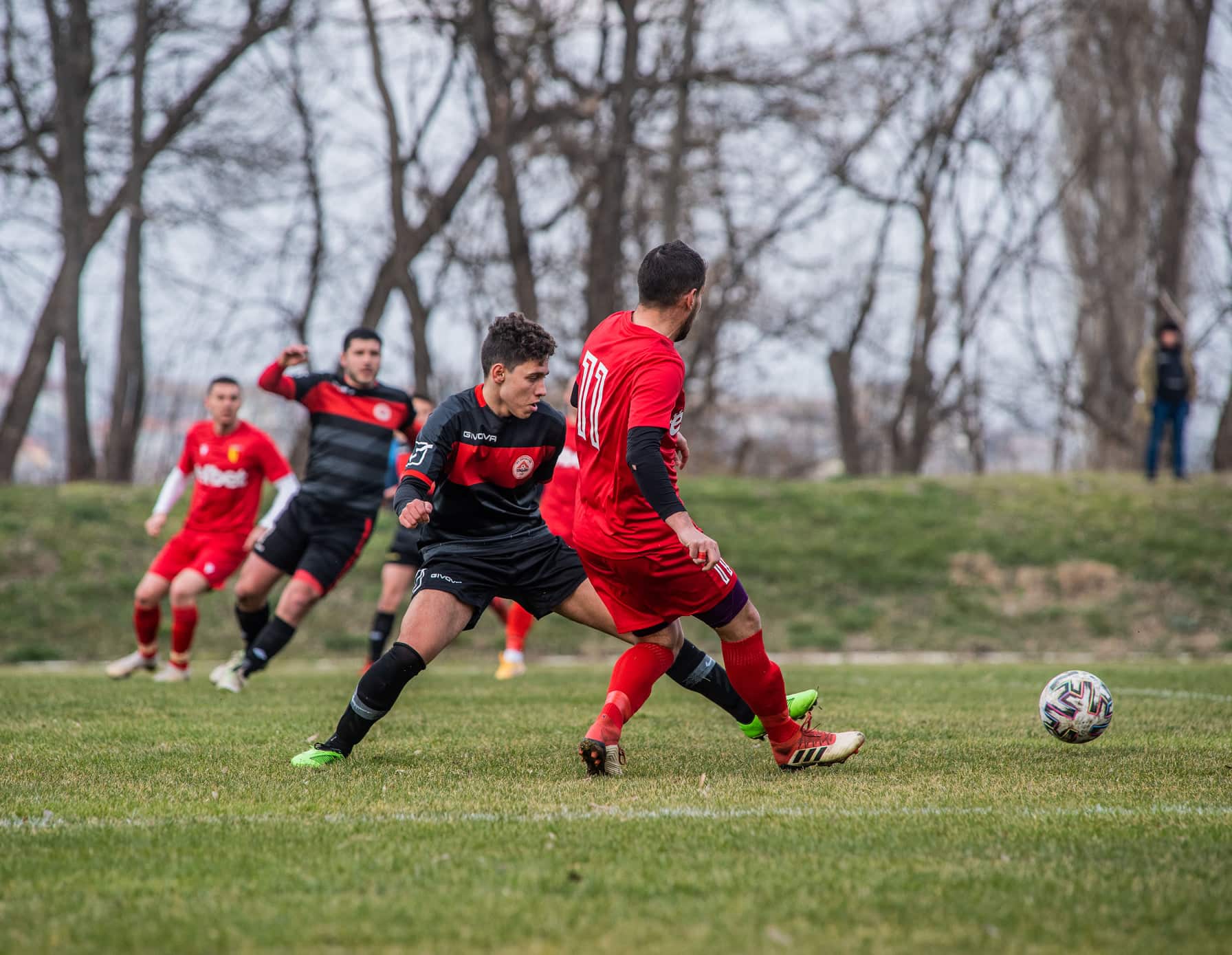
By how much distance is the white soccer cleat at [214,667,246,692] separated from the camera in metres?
8.39

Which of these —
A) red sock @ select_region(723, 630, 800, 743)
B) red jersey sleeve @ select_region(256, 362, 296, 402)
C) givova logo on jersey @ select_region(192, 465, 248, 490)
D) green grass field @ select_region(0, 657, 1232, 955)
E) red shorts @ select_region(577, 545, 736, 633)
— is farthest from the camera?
givova logo on jersey @ select_region(192, 465, 248, 490)

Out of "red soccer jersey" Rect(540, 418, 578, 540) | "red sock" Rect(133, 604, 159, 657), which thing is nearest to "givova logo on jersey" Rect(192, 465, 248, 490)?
"red sock" Rect(133, 604, 159, 657)

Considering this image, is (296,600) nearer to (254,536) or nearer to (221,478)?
(254,536)

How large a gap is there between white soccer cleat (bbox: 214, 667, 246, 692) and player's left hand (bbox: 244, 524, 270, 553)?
2.91 ft

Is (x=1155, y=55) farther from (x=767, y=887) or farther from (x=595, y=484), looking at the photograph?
(x=767, y=887)

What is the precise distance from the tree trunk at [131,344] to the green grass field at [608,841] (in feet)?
47.4

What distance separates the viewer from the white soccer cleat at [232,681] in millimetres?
8391

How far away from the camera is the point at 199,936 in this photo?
105 inches

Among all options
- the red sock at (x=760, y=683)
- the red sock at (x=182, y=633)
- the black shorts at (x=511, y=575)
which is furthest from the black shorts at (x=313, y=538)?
the red sock at (x=760, y=683)

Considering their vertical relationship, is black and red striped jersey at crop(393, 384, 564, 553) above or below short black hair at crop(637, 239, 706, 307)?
below

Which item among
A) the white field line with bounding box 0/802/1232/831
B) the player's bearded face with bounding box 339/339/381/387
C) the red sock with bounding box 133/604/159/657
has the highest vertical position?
the player's bearded face with bounding box 339/339/381/387

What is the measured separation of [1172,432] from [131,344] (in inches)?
635

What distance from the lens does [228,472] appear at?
9312mm

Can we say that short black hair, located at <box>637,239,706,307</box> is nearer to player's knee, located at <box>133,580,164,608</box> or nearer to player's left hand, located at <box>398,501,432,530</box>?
player's left hand, located at <box>398,501,432,530</box>
